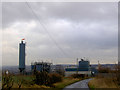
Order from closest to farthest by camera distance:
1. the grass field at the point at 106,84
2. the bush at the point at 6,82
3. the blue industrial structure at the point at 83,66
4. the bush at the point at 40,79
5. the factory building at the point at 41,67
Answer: the bush at the point at 6,82 → the grass field at the point at 106,84 → the bush at the point at 40,79 → the factory building at the point at 41,67 → the blue industrial structure at the point at 83,66

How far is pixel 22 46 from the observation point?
37.3 m

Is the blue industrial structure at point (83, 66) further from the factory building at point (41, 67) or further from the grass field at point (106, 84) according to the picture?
the grass field at point (106, 84)

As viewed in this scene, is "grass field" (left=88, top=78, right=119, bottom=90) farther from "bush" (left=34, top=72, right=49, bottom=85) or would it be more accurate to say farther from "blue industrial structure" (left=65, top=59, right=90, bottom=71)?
"blue industrial structure" (left=65, top=59, right=90, bottom=71)

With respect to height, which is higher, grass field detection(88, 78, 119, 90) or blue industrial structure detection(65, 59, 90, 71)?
grass field detection(88, 78, 119, 90)

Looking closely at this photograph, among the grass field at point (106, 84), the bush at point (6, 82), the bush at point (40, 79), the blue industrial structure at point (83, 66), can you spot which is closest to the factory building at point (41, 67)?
the bush at point (40, 79)

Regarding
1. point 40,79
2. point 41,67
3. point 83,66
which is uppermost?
point 41,67

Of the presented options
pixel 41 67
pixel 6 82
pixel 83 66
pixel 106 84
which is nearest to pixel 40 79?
pixel 41 67

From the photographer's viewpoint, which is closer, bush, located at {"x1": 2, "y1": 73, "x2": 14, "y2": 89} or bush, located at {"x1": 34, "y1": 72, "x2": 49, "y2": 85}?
bush, located at {"x1": 2, "y1": 73, "x2": 14, "y2": 89}

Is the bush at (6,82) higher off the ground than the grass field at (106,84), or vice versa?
the bush at (6,82)

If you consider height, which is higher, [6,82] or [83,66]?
[6,82]

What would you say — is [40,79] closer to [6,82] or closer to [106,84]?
[106,84]

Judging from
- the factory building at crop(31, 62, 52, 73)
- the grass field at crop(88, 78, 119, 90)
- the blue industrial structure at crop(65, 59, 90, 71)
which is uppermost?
the factory building at crop(31, 62, 52, 73)

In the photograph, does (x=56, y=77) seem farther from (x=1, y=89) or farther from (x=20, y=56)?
(x=1, y=89)

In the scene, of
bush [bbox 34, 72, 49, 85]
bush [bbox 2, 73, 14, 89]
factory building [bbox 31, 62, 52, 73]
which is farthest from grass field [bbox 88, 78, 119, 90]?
bush [bbox 2, 73, 14, 89]
